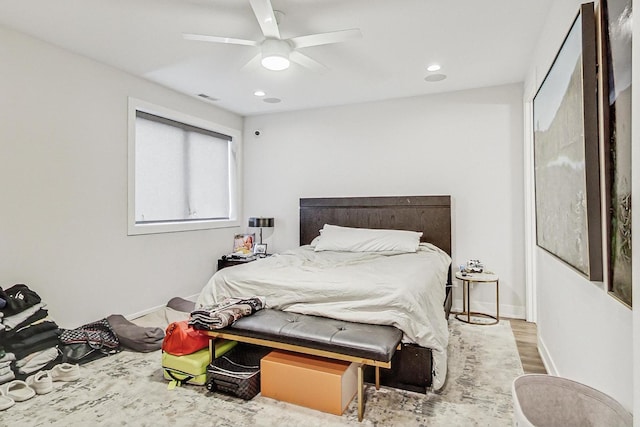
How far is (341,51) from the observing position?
10.5 feet

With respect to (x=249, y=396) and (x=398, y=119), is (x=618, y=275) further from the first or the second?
(x=398, y=119)

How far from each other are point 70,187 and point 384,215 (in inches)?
128

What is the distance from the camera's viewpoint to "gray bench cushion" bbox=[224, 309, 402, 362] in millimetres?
1962

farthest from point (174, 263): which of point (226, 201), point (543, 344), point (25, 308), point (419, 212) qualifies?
point (543, 344)

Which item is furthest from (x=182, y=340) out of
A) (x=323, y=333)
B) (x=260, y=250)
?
(x=260, y=250)

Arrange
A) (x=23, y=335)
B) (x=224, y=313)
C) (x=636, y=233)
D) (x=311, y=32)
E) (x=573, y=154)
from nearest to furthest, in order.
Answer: (x=636, y=233) → (x=573, y=154) → (x=224, y=313) → (x=23, y=335) → (x=311, y=32)

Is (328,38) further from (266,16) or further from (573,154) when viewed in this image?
(573,154)

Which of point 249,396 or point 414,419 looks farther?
point 249,396

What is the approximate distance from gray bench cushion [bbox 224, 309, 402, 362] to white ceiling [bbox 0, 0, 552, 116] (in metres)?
2.08

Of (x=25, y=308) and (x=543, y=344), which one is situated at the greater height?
(x=25, y=308)

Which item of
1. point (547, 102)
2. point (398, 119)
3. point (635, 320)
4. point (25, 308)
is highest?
point (398, 119)

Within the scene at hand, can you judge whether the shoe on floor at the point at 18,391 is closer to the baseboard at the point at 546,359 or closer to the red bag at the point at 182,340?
the red bag at the point at 182,340

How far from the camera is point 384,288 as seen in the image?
2369 mm

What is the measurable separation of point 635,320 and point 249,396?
1.96 m
